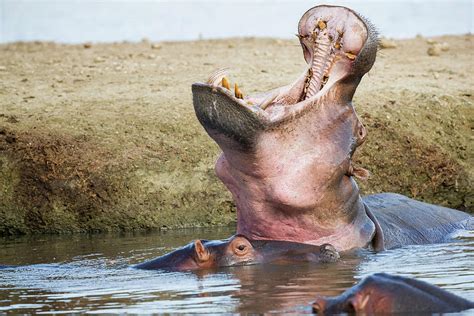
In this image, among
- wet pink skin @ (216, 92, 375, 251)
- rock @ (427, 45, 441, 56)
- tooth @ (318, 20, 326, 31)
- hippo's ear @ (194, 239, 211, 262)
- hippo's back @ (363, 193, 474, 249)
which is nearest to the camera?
hippo's ear @ (194, 239, 211, 262)

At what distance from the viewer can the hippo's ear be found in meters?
7.03

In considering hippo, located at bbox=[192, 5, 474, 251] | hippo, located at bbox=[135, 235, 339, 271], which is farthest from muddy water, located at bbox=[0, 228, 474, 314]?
hippo, located at bbox=[192, 5, 474, 251]

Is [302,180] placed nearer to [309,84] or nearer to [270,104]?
[270,104]

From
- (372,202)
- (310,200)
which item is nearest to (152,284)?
(310,200)

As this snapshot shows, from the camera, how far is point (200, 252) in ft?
23.1

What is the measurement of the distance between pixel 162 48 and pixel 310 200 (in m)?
9.83

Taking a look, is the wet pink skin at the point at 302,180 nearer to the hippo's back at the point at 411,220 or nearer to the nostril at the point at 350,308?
the hippo's back at the point at 411,220

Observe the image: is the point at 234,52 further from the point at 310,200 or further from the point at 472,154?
the point at 310,200

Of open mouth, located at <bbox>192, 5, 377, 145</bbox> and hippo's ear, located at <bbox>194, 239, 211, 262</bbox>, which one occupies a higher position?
open mouth, located at <bbox>192, 5, 377, 145</bbox>

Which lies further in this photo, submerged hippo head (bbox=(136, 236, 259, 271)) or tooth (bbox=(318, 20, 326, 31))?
tooth (bbox=(318, 20, 326, 31))

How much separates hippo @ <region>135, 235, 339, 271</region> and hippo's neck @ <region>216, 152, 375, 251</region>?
234mm

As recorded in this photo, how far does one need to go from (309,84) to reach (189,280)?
1566mm

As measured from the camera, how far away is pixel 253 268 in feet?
22.8

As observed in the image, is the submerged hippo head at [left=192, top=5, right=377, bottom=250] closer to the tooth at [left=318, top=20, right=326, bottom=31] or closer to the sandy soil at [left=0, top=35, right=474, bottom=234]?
the tooth at [left=318, top=20, right=326, bottom=31]
